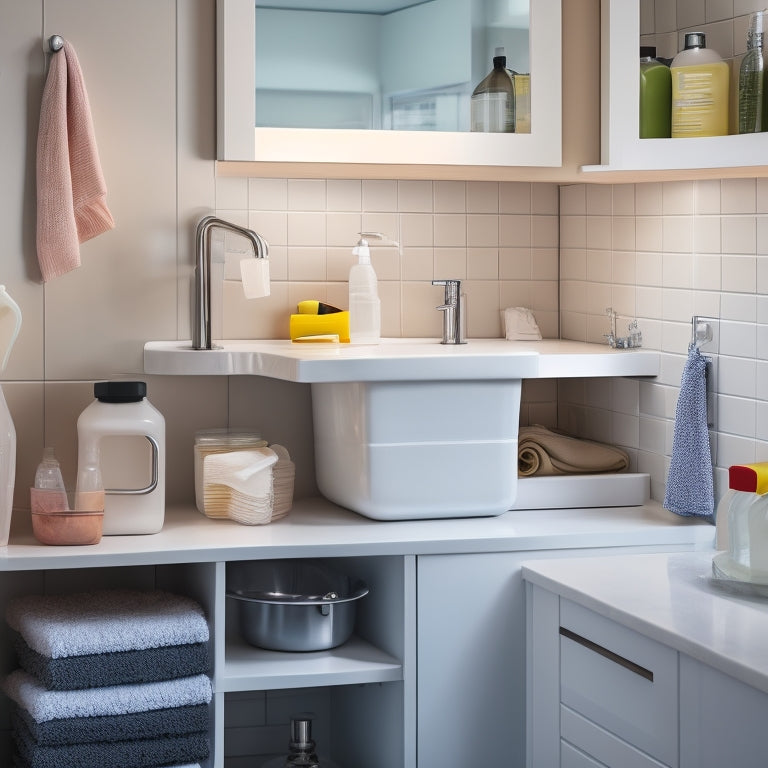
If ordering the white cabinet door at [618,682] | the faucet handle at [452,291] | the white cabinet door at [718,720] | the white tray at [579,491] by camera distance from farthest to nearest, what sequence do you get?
the faucet handle at [452,291] → the white tray at [579,491] → the white cabinet door at [618,682] → the white cabinet door at [718,720]

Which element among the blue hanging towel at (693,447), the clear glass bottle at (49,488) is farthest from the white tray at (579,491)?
the clear glass bottle at (49,488)

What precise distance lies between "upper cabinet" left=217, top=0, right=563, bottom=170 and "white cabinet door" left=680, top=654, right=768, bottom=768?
1.09 m

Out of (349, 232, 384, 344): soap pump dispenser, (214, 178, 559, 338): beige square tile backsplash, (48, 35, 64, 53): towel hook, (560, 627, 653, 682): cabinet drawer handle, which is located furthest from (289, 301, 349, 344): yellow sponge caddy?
(560, 627, 653, 682): cabinet drawer handle

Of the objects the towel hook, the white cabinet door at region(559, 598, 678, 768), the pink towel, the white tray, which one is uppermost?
the towel hook

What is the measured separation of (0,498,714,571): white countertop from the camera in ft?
6.54

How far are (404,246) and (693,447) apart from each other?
0.81m

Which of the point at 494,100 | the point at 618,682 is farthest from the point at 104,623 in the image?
the point at 494,100

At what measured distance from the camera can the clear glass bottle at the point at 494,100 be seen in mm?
2258

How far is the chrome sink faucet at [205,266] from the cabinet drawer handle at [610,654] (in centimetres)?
88

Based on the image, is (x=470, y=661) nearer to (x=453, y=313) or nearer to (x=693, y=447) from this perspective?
(x=693, y=447)

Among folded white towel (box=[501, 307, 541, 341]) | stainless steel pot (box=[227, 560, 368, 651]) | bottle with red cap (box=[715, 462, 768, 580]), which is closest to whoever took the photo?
bottle with red cap (box=[715, 462, 768, 580])

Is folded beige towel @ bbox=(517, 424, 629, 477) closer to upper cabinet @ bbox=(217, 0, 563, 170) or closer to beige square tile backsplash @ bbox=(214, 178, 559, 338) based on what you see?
beige square tile backsplash @ bbox=(214, 178, 559, 338)

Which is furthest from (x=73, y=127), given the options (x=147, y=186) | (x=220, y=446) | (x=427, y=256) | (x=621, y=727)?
(x=621, y=727)

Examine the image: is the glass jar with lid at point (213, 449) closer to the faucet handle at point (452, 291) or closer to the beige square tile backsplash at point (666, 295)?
the faucet handle at point (452, 291)
